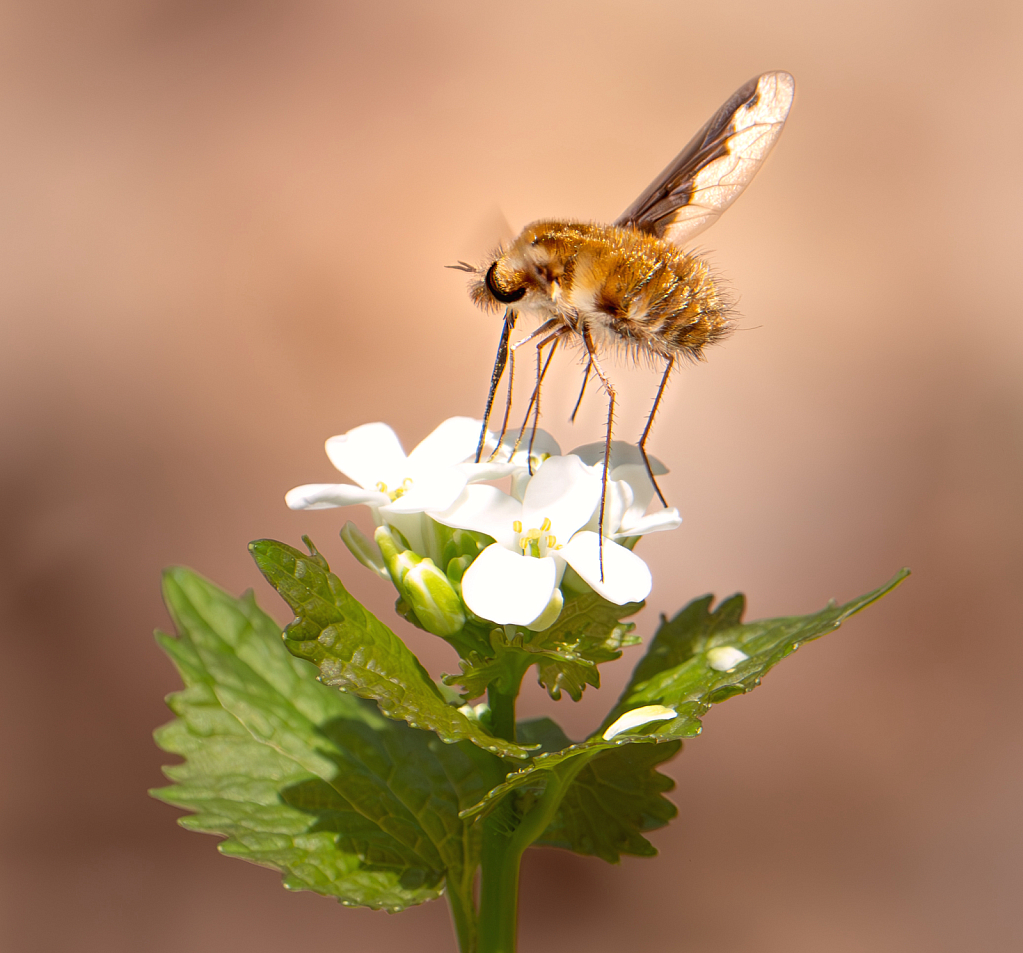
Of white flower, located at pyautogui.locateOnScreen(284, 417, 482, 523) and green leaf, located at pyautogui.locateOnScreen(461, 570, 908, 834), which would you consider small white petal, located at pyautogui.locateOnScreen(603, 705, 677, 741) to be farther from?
white flower, located at pyautogui.locateOnScreen(284, 417, 482, 523)

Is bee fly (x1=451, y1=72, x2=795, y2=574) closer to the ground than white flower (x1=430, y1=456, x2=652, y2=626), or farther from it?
farther from it

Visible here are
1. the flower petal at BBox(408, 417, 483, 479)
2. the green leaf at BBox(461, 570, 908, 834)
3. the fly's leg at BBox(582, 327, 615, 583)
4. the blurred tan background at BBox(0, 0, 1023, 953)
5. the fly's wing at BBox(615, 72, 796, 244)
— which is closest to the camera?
the green leaf at BBox(461, 570, 908, 834)

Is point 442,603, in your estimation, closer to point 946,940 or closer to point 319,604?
point 319,604

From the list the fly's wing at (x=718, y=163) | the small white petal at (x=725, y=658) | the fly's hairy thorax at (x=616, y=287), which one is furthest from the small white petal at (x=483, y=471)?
the fly's wing at (x=718, y=163)

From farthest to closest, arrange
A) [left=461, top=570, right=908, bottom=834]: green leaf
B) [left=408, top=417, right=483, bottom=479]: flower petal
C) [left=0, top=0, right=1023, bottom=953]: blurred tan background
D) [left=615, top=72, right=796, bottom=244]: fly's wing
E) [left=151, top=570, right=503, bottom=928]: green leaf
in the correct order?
[left=0, top=0, right=1023, bottom=953]: blurred tan background → [left=615, top=72, right=796, bottom=244]: fly's wing → [left=408, top=417, right=483, bottom=479]: flower petal → [left=151, top=570, right=503, bottom=928]: green leaf → [left=461, top=570, right=908, bottom=834]: green leaf

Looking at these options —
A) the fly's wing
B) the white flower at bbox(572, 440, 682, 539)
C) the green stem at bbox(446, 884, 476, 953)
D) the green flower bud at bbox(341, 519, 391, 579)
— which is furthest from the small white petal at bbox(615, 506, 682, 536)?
the fly's wing

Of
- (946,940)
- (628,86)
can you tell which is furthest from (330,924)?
(628,86)

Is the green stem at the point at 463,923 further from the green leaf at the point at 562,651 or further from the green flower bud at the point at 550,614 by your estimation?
the green flower bud at the point at 550,614
